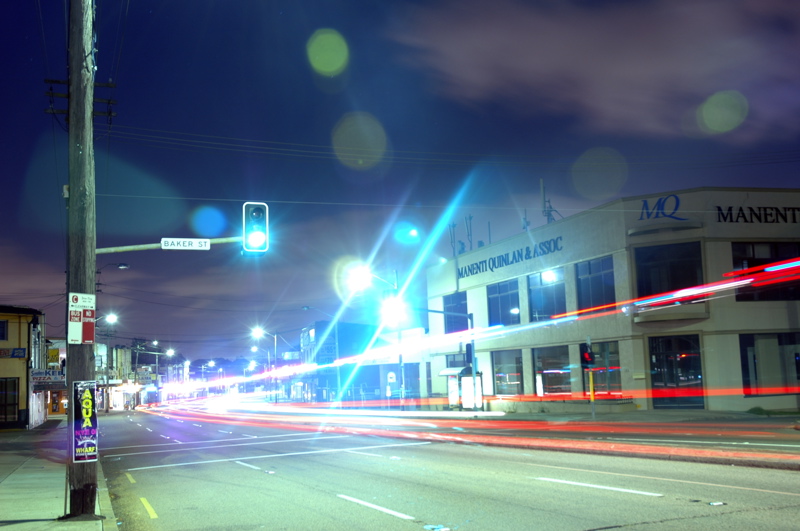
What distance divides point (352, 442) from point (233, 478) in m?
9.03

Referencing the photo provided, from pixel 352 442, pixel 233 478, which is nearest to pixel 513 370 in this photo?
pixel 352 442

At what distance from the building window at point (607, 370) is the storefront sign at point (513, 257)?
6538 millimetres

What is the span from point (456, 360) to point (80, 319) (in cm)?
4273

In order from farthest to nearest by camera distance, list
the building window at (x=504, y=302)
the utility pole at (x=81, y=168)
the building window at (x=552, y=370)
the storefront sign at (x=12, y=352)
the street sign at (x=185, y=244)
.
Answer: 1. the storefront sign at (x=12, y=352)
2. the building window at (x=504, y=302)
3. the building window at (x=552, y=370)
4. the street sign at (x=185, y=244)
5. the utility pole at (x=81, y=168)

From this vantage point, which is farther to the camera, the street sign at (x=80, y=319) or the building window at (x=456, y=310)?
the building window at (x=456, y=310)

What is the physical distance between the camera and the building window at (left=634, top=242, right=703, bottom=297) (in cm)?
3250

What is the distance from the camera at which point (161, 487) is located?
1518 cm

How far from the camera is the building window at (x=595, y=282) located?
35.4 meters

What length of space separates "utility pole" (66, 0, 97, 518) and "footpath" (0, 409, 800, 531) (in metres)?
0.79

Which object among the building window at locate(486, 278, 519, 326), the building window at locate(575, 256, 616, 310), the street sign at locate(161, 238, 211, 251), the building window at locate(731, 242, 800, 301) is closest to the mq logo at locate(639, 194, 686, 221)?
the building window at locate(575, 256, 616, 310)

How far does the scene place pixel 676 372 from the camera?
32562mm

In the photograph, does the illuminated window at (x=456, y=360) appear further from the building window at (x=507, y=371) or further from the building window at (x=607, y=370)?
the building window at (x=607, y=370)

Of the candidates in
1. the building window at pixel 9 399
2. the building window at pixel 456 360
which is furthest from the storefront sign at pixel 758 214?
the building window at pixel 9 399

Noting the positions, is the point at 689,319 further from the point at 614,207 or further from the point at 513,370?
the point at 513,370
